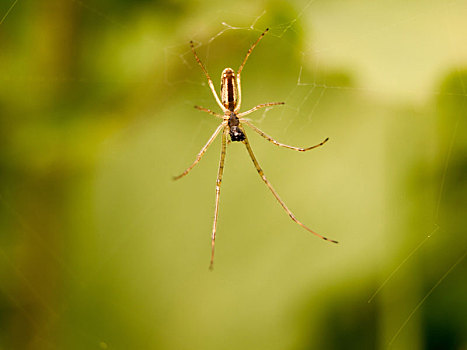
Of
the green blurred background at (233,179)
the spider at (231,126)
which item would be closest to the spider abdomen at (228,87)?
the spider at (231,126)

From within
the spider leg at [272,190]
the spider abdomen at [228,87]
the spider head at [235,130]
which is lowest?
the spider leg at [272,190]

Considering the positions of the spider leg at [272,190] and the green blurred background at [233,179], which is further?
the spider leg at [272,190]

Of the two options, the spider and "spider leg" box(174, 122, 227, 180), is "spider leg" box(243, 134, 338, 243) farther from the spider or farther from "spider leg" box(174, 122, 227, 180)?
"spider leg" box(174, 122, 227, 180)

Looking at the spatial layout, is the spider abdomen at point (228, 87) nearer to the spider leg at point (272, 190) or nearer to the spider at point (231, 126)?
the spider at point (231, 126)

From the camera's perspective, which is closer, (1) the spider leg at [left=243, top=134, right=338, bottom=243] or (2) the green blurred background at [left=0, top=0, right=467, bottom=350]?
(2) the green blurred background at [left=0, top=0, right=467, bottom=350]

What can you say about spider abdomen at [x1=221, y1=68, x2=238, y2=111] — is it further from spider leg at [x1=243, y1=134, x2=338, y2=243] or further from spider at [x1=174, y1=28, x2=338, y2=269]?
spider leg at [x1=243, y1=134, x2=338, y2=243]

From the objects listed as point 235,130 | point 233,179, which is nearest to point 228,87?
point 235,130

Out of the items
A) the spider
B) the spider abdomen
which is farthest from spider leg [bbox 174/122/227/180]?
the spider abdomen

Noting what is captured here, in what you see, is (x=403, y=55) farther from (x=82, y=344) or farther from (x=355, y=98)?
(x=82, y=344)

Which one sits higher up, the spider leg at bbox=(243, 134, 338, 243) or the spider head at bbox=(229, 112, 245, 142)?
the spider head at bbox=(229, 112, 245, 142)

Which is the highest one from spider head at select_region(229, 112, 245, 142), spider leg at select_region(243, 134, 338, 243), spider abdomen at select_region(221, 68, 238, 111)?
spider abdomen at select_region(221, 68, 238, 111)
